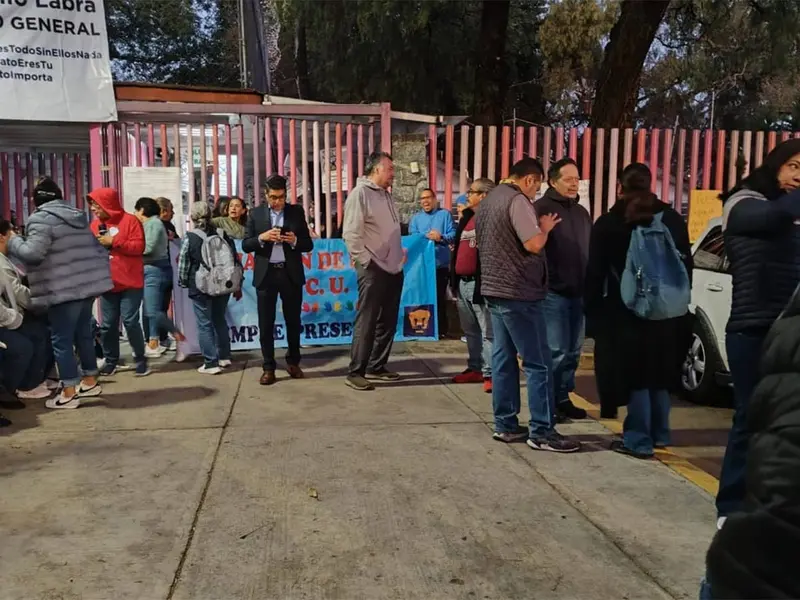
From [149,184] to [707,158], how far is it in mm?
6742

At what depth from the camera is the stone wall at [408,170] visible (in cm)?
913

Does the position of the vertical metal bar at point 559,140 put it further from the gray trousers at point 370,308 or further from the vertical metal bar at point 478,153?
the gray trousers at point 370,308

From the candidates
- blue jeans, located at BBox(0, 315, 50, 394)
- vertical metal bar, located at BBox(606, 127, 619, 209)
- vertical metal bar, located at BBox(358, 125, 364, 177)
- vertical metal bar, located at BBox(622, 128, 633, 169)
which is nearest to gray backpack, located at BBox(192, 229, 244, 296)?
blue jeans, located at BBox(0, 315, 50, 394)

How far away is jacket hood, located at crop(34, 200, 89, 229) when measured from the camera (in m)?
5.67

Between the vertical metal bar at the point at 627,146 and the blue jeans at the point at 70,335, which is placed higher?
the vertical metal bar at the point at 627,146

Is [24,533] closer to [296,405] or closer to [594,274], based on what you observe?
[296,405]

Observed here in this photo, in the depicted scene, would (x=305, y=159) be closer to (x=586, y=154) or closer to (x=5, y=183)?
(x=586, y=154)

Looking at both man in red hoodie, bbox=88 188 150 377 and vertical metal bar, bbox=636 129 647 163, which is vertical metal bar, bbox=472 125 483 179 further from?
man in red hoodie, bbox=88 188 150 377

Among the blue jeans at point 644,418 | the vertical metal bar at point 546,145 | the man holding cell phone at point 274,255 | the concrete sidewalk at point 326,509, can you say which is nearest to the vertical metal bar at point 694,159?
the vertical metal bar at point 546,145

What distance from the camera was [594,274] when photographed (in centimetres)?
475

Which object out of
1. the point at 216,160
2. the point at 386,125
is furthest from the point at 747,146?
the point at 216,160

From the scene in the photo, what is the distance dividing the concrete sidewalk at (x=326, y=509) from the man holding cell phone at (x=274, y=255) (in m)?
0.97

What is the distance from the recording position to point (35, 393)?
6320 millimetres

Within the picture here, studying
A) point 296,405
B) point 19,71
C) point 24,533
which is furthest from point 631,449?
point 19,71
